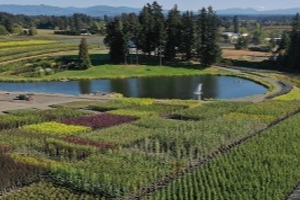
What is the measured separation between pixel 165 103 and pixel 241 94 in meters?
16.1

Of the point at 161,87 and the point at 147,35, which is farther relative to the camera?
the point at 147,35

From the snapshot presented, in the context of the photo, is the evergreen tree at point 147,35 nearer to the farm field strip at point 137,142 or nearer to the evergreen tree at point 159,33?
the evergreen tree at point 159,33

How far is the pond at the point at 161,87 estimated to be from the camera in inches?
2206

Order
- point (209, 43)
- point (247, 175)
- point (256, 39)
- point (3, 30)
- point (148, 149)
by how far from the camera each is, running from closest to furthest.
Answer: point (247, 175), point (148, 149), point (209, 43), point (3, 30), point (256, 39)

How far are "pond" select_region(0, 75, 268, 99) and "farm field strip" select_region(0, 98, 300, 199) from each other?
47.3ft

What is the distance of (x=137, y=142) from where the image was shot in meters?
29.0

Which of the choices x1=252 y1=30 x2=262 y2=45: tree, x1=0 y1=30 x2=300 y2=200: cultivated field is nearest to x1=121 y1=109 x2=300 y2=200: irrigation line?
x1=0 y1=30 x2=300 y2=200: cultivated field

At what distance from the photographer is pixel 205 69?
2913 inches

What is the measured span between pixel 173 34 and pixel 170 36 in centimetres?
78

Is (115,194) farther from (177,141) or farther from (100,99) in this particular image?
(100,99)

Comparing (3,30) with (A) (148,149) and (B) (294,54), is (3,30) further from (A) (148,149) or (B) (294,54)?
(A) (148,149)

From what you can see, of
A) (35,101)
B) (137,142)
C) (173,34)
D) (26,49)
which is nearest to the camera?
(137,142)

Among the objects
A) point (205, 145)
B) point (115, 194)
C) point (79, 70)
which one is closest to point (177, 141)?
point (205, 145)

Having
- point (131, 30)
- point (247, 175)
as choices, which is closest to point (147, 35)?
point (131, 30)
